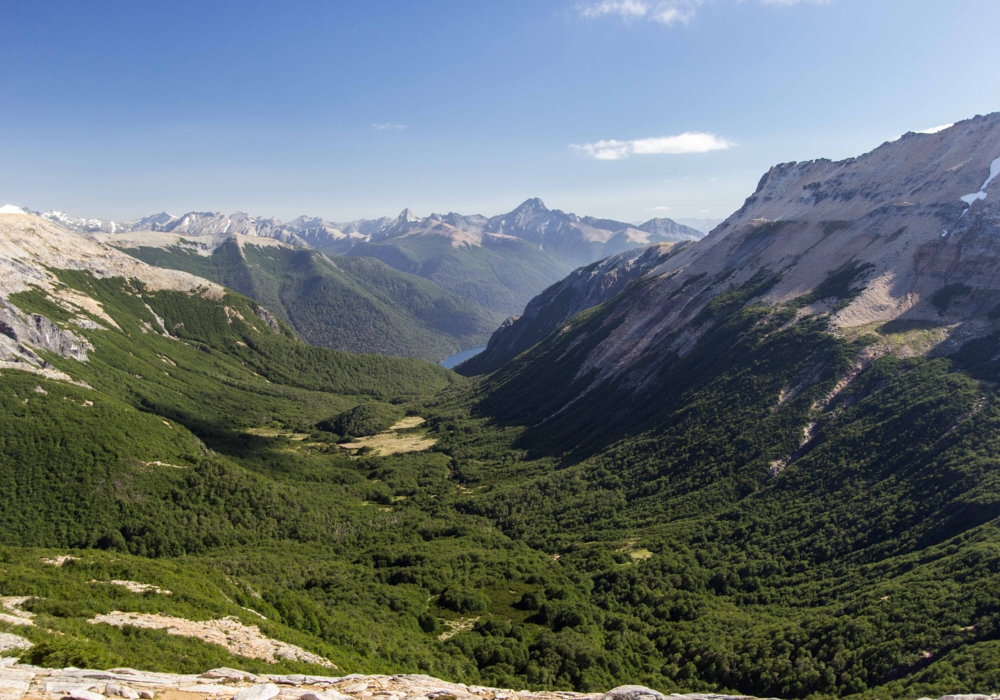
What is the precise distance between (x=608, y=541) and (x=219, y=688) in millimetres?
120498

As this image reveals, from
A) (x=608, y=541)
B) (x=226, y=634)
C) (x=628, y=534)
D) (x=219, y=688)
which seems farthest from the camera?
(x=628, y=534)

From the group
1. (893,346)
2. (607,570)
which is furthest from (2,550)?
(893,346)

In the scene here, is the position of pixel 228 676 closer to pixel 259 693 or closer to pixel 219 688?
pixel 219 688

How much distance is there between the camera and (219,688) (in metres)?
37.4

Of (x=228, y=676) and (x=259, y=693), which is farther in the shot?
(x=228, y=676)

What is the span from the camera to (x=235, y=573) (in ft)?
370

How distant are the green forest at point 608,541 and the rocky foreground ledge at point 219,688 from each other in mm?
8088

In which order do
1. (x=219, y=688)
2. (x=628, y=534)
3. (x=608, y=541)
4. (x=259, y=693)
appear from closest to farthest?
1. (x=259, y=693)
2. (x=219, y=688)
3. (x=608, y=541)
4. (x=628, y=534)

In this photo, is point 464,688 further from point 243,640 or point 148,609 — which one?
point 148,609

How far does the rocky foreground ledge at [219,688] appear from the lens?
31141 millimetres

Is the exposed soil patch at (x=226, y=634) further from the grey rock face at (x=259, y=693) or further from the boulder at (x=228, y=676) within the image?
the grey rock face at (x=259, y=693)

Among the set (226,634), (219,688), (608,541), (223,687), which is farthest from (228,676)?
(608,541)

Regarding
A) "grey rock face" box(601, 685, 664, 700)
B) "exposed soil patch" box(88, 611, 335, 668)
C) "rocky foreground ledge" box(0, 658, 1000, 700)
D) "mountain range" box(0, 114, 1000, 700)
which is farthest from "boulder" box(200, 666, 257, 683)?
"grey rock face" box(601, 685, 664, 700)

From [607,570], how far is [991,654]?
71251mm
